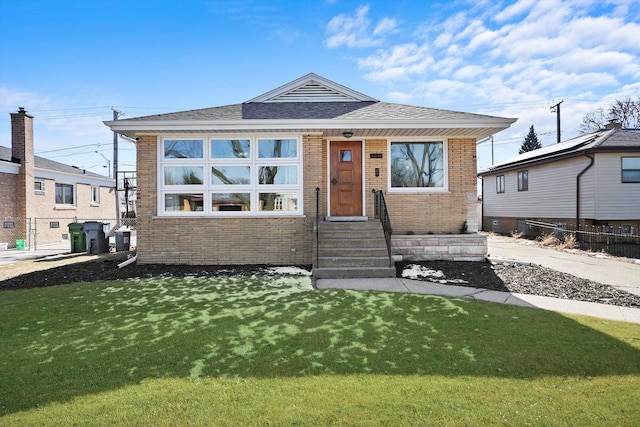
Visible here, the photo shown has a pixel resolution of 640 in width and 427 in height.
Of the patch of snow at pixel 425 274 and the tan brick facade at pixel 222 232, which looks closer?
the patch of snow at pixel 425 274

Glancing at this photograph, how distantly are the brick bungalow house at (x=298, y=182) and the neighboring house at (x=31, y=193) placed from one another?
30.6 ft

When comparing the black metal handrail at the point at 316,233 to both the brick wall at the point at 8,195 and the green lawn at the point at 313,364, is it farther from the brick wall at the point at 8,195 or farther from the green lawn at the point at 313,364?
the brick wall at the point at 8,195

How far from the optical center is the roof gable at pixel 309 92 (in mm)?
11883

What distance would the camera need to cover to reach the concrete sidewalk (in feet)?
17.0

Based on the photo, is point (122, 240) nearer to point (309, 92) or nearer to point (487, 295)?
point (309, 92)

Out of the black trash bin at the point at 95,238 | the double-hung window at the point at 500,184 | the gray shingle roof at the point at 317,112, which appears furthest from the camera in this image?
the double-hung window at the point at 500,184

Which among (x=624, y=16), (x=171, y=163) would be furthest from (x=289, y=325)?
(x=624, y=16)

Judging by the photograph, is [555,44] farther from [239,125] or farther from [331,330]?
[331,330]

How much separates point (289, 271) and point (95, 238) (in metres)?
8.81

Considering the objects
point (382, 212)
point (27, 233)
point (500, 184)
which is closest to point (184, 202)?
point (382, 212)

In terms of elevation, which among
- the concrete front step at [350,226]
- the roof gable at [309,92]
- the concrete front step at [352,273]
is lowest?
the concrete front step at [352,273]

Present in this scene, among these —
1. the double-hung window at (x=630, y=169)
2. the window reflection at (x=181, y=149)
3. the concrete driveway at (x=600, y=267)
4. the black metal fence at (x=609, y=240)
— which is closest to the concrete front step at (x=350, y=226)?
the concrete driveway at (x=600, y=267)

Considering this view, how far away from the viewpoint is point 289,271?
8.41 metres

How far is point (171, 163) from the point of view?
9367mm
